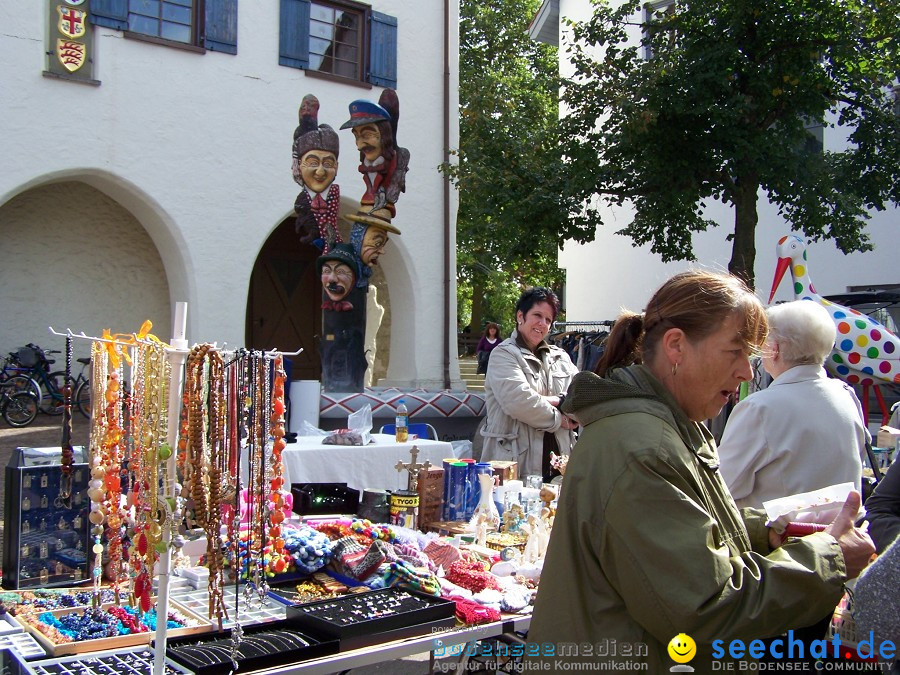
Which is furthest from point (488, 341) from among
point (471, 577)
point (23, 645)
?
point (23, 645)

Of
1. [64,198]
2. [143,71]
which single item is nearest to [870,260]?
[143,71]

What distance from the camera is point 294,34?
11078 mm

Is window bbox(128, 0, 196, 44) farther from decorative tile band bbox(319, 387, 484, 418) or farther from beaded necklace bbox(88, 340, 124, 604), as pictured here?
beaded necklace bbox(88, 340, 124, 604)

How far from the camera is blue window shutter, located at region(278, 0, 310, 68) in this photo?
36.1 feet

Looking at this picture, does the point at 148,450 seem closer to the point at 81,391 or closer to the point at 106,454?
the point at 106,454

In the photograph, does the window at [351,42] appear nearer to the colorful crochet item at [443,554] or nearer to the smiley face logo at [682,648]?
the colorful crochet item at [443,554]

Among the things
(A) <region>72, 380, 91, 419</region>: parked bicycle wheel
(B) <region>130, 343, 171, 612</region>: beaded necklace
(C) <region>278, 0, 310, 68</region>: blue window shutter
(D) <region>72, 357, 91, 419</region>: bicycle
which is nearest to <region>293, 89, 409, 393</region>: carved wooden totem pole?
(C) <region>278, 0, 310, 68</region>: blue window shutter

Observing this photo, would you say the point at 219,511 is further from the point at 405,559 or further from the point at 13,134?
the point at 13,134

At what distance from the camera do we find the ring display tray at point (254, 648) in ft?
7.21

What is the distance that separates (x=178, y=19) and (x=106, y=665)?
9643mm

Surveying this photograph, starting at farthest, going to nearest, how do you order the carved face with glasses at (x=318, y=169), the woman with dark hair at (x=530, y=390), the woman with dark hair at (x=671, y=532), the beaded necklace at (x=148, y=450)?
the carved face with glasses at (x=318, y=169) < the woman with dark hair at (x=530, y=390) < the beaded necklace at (x=148, y=450) < the woman with dark hair at (x=671, y=532)

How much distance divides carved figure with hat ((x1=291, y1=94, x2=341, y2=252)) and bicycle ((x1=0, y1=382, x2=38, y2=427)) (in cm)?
382

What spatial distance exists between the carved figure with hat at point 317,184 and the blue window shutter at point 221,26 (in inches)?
58.2

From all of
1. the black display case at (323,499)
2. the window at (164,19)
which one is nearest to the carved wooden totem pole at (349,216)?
the window at (164,19)
